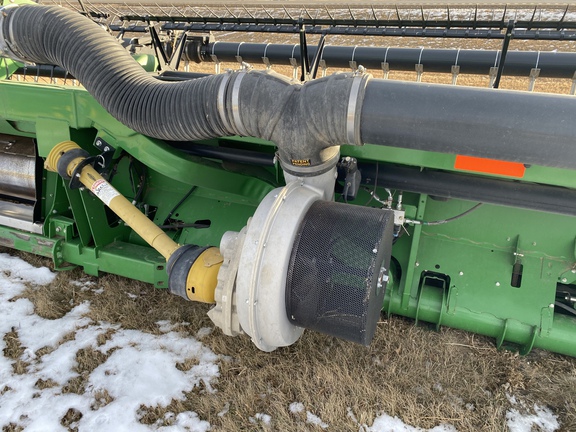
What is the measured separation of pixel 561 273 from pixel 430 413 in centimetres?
120

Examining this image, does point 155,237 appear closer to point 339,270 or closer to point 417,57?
point 339,270

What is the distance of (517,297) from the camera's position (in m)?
2.78

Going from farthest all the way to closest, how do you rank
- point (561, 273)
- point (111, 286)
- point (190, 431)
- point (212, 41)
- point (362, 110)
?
point (212, 41)
point (111, 286)
point (561, 273)
point (190, 431)
point (362, 110)

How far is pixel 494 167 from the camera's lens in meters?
2.21

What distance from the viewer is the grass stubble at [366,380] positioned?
7.57ft

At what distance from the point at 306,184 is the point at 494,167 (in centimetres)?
89

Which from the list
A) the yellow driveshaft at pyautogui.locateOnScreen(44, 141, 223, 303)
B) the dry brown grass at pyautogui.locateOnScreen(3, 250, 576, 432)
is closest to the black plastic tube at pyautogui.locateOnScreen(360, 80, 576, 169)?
the yellow driveshaft at pyautogui.locateOnScreen(44, 141, 223, 303)

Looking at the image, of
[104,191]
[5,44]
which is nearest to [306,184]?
[104,191]

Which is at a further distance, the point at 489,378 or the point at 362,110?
the point at 489,378

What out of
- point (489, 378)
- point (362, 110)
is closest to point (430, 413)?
point (489, 378)

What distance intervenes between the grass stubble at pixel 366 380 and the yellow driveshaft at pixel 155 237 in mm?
520

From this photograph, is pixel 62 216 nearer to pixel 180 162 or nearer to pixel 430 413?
pixel 180 162

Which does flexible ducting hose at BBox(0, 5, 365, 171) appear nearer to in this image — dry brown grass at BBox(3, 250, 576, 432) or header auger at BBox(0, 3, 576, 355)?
header auger at BBox(0, 3, 576, 355)

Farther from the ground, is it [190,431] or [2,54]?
[2,54]
